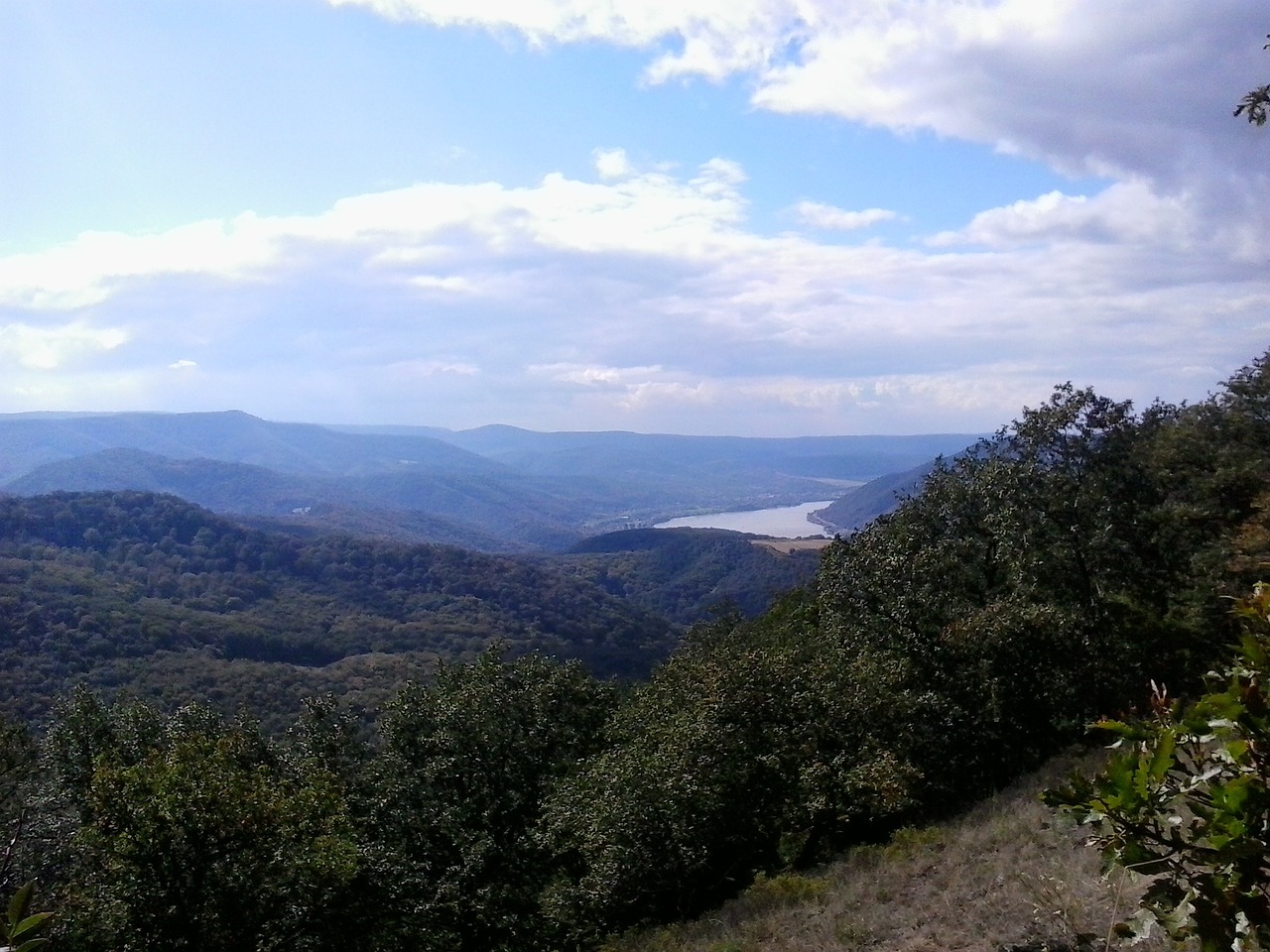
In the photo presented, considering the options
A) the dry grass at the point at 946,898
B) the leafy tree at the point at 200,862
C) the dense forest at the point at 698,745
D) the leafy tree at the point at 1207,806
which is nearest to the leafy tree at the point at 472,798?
the dense forest at the point at 698,745

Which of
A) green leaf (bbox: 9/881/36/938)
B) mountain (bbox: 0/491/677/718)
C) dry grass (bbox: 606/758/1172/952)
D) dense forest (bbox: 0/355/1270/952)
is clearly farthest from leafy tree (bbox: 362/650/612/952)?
mountain (bbox: 0/491/677/718)

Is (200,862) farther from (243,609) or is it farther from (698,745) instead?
(243,609)

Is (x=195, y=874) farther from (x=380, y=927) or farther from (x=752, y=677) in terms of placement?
(x=752, y=677)

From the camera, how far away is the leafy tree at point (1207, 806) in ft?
9.43

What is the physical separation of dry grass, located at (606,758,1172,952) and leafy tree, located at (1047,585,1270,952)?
3302 millimetres

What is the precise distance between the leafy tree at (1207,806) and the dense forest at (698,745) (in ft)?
40.0

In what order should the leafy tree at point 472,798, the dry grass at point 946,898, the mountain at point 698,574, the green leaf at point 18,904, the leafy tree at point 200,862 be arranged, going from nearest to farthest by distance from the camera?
the green leaf at point 18,904
the dry grass at point 946,898
the leafy tree at point 200,862
the leafy tree at point 472,798
the mountain at point 698,574

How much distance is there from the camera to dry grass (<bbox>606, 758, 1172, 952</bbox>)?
7.28 meters

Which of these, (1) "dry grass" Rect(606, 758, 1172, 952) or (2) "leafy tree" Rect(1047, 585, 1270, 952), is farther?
(1) "dry grass" Rect(606, 758, 1172, 952)

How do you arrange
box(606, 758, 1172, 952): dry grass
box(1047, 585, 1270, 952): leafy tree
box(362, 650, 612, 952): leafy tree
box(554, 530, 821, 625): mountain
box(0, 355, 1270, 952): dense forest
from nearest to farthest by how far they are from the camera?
box(1047, 585, 1270, 952): leafy tree, box(606, 758, 1172, 952): dry grass, box(0, 355, 1270, 952): dense forest, box(362, 650, 612, 952): leafy tree, box(554, 530, 821, 625): mountain

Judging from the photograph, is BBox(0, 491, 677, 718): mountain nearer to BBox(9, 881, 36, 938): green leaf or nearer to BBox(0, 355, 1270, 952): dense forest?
BBox(0, 355, 1270, 952): dense forest

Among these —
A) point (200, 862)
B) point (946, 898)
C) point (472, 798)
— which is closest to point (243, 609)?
point (472, 798)

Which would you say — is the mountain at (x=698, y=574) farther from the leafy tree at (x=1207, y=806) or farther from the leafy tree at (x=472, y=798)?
the leafy tree at (x=1207, y=806)

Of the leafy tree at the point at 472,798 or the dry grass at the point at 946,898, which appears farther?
the leafy tree at the point at 472,798
